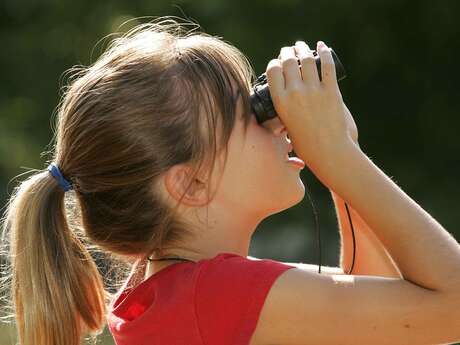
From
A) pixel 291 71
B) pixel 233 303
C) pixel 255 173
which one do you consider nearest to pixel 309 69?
pixel 291 71

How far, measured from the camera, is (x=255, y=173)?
2203 millimetres

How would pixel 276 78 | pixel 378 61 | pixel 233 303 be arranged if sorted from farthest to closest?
pixel 378 61, pixel 276 78, pixel 233 303

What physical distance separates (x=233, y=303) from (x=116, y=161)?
410 mm

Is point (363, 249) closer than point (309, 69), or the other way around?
point (309, 69)

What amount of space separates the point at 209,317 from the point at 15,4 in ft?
22.3

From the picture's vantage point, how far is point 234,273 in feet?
6.56

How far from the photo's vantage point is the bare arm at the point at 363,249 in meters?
A: 2.42

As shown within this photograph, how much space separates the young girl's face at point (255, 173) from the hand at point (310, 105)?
0.10m

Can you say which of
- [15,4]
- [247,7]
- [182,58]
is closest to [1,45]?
[15,4]

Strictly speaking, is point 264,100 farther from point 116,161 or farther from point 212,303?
point 212,303

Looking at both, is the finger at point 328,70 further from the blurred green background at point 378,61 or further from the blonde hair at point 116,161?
the blurred green background at point 378,61

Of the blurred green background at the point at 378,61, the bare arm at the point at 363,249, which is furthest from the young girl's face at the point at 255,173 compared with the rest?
the blurred green background at the point at 378,61

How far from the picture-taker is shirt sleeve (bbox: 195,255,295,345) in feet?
6.50

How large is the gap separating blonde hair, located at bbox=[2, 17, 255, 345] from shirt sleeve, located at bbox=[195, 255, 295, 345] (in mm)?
243
